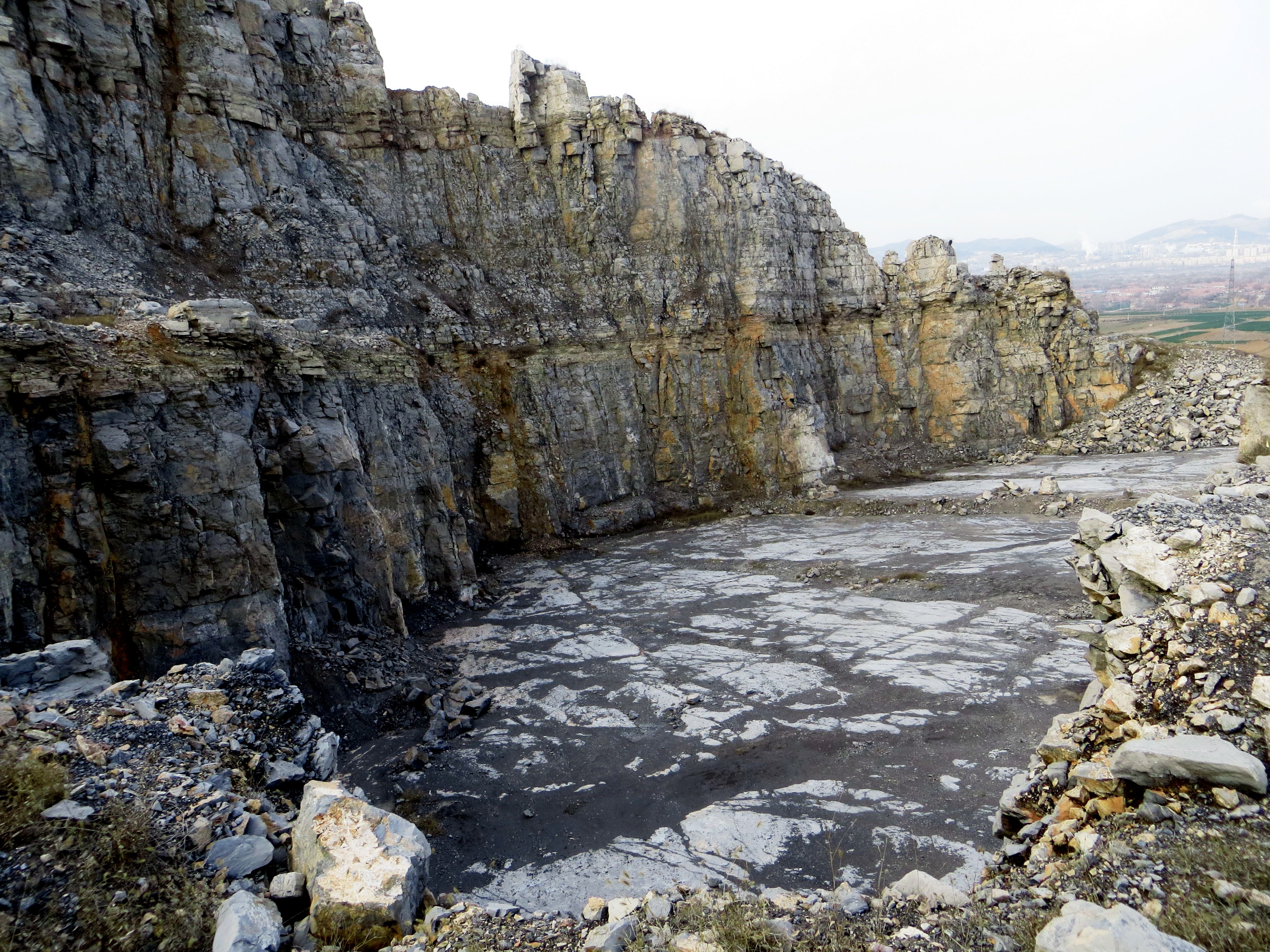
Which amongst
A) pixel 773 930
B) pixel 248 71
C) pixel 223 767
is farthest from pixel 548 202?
pixel 773 930

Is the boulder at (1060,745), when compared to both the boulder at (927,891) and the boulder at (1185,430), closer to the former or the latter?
the boulder at (927,891)

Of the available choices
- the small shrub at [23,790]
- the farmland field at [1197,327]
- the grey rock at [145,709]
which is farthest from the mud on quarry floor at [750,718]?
the farmland field at [1197,327]

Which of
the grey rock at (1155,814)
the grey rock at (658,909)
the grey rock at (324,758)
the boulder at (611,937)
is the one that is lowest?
the grey rock at (658,909)

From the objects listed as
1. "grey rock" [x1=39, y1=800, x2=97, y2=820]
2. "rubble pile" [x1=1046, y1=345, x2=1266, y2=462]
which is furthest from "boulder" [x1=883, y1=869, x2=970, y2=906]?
"rubble pile" [x1=1046, y1=345, x2=1266, y2=462]

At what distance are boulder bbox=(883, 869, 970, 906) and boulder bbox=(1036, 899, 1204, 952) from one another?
3.91 feet

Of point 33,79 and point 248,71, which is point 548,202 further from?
point 33,79

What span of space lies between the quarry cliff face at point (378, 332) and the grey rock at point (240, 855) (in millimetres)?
7722

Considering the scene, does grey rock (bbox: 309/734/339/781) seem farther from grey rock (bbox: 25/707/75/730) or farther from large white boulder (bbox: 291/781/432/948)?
grey rock (bbox: 25/707/75/730)

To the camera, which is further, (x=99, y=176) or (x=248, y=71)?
(x=248, y=71)

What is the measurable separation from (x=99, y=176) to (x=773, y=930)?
76.2ft

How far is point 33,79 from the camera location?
56.2ft

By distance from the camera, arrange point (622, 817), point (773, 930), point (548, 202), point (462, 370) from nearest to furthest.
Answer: point (773, 930) < point (622, 817) < point (462, 370) < point (548, 202)

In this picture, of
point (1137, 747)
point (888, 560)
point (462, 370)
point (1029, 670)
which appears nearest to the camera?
point (1137, 747)

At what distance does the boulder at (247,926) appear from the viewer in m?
4.38
